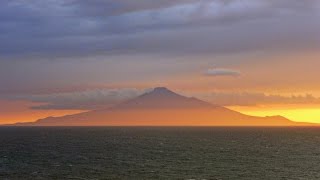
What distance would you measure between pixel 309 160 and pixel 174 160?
29.4m

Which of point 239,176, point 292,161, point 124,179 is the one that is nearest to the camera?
point 124,179

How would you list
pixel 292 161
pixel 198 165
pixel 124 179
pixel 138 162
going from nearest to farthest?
pixel 124 179 → pixel 198 165 → pixel 138 162 → pixel 292 161

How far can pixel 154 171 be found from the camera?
84.2 meters

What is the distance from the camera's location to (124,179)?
7325 cm

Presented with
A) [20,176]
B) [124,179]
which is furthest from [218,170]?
[20,176]

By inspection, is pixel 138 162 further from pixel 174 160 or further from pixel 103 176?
pixel 103 176

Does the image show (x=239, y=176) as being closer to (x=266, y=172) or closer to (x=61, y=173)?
(x=266, y=172)

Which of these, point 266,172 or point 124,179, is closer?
point 124,179

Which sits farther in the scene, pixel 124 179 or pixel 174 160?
pixel 174 160

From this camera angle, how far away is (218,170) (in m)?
86.3

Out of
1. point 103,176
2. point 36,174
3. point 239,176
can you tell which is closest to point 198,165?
point 239,176

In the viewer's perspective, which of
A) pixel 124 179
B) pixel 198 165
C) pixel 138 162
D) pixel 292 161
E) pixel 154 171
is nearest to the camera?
pixel 124 179

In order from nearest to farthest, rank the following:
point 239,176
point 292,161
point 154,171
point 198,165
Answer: point 239,176 < point 154,171 < point 198,165 < point 292,161

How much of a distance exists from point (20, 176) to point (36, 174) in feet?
9.14
